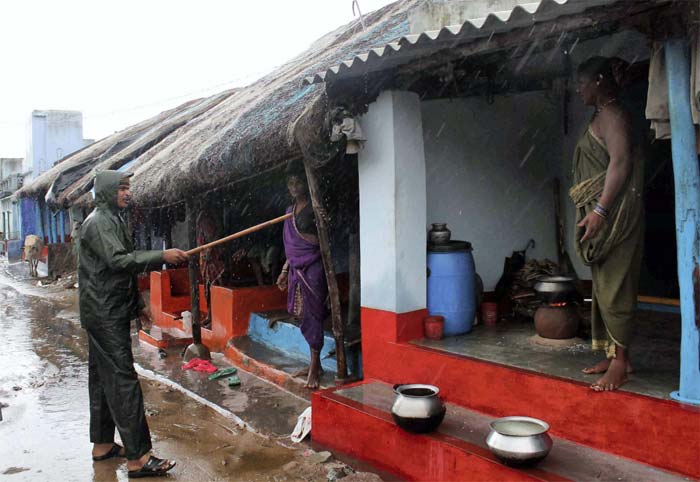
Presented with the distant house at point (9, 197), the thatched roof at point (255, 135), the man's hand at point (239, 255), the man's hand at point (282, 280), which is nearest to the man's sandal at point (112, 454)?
the man's hand at point (282, 280)

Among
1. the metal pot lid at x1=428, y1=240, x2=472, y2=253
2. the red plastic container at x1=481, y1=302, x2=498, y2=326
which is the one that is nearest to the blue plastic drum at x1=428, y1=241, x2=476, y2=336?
the metal pot lid at x1=428, y1=240, x2=472, y2=253

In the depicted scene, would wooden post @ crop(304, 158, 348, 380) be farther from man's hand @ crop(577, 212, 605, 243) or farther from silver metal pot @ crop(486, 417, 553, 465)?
man's hand @ crop(577, 212, 605, 243)

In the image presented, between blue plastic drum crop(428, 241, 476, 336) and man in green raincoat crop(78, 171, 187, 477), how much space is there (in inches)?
81.5

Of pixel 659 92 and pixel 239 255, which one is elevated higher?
pixel 659 92

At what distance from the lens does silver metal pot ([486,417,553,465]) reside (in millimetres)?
3158

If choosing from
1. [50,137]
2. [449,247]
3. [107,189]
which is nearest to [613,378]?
[449,247]

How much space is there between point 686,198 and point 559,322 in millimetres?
1642

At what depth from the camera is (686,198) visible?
10.4 feet

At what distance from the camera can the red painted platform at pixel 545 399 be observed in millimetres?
3145

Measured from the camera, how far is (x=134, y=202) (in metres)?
9.68

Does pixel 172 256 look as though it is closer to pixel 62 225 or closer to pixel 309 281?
pixel 309 281

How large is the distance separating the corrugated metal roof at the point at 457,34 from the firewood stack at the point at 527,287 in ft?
8.21

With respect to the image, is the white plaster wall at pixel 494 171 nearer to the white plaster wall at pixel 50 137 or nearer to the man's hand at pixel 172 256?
the man's hand at pixel 172 256

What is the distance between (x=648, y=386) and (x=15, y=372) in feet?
24.4
